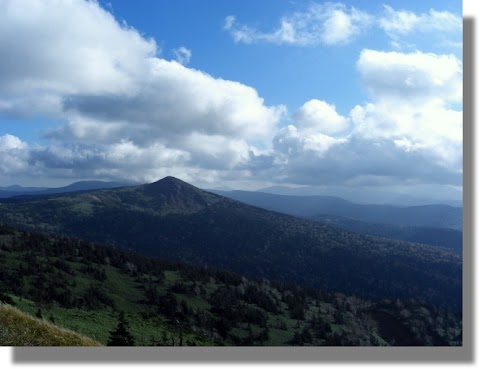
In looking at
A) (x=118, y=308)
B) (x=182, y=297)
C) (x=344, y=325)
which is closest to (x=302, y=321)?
(x=344, y=325)

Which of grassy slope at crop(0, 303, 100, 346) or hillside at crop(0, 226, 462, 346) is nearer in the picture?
grassy slope at crop(0, 303, 100, 346)

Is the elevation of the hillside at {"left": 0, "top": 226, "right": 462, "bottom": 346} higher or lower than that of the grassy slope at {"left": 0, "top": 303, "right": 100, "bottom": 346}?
lower

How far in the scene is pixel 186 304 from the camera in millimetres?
130625

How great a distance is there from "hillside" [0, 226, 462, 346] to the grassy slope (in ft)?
157

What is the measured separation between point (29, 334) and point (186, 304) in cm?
11921

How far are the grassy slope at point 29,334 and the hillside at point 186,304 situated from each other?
1882 inches

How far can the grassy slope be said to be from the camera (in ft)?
50.4

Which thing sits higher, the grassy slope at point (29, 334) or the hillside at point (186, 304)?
the grassy slope at point (29, 334)

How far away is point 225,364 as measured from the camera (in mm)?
13789

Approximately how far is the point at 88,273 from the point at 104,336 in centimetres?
7992

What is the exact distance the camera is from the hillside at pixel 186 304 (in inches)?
3681

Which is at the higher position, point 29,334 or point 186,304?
point 29,334

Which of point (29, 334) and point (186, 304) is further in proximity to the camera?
point (186, 304)

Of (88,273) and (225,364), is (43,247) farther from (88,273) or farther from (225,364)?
(225,364)
